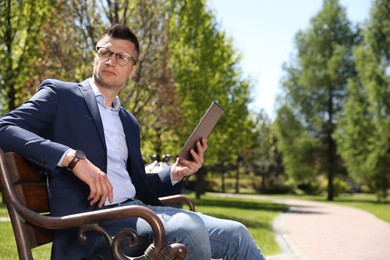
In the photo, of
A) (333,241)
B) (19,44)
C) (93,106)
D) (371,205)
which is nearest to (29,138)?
(93,106)

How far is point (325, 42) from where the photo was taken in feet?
135

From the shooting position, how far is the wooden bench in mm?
2521

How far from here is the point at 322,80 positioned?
40.6 meters

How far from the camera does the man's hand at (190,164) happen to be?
11.0 ft

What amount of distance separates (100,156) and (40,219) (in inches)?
21.0

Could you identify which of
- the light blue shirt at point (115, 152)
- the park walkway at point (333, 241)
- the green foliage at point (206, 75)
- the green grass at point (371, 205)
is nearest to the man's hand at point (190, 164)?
the light blue shirt at point (115, 152)

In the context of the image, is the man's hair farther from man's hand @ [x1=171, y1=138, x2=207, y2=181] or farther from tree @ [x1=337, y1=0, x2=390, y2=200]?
tree @ [x1=337, y1=0, x2=390, y2=200]

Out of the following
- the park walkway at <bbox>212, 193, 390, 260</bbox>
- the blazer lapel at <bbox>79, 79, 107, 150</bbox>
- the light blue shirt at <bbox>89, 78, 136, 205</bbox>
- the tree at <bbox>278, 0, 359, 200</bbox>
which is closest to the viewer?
the blazer lapel at <bbox>79, 79, 107, 150</bbox>

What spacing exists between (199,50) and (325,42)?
20685 millimetres

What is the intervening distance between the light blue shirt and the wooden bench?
0.46 metres

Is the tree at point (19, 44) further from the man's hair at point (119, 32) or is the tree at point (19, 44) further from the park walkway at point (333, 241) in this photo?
the man's hair at point (119, 32)

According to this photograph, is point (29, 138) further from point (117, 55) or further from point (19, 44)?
point (19, 44)

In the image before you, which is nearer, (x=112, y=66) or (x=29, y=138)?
(x=29, y=138)

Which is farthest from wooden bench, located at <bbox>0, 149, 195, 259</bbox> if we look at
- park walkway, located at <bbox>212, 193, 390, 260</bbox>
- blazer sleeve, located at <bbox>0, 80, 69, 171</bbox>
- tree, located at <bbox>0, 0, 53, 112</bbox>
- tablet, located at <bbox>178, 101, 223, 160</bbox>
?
tree, located at <bbox>0, 0, 53, 112</bbox>
